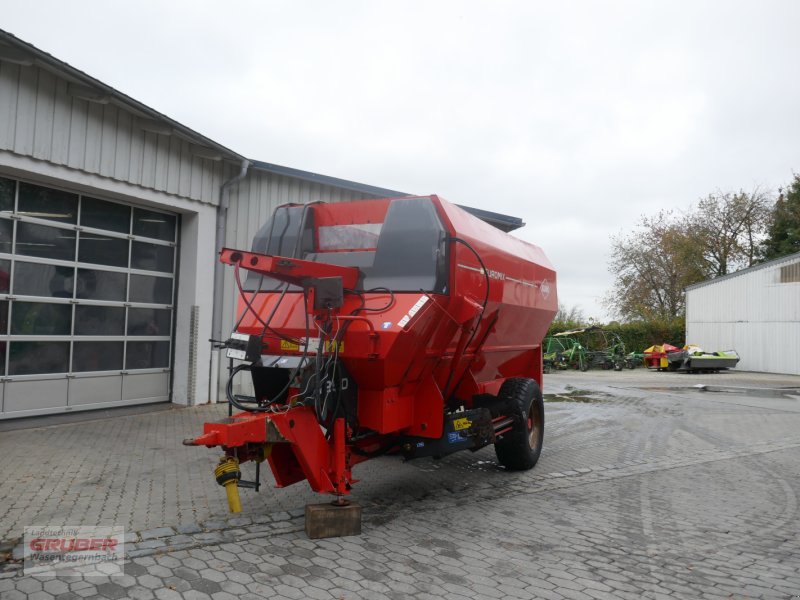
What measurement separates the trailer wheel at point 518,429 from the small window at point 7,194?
6557mm

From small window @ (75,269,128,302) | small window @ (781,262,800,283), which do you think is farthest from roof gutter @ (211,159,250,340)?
small window @ (781,262,800,283)

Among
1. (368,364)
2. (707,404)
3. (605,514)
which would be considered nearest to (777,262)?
(707,404)

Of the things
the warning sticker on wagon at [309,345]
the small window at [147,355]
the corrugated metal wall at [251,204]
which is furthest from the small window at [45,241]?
the warning sticker on wagon at [309,345]

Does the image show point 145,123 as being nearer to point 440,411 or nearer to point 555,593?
point 440,411

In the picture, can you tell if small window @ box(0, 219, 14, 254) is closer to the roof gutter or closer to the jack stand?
the roof gutter

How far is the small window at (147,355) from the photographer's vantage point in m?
9.84

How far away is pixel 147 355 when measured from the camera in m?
10.1

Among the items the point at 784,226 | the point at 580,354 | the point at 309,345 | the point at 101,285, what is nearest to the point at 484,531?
the point at 309,345

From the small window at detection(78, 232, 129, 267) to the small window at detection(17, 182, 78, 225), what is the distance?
35 cm

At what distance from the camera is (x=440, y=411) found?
5.32 metres

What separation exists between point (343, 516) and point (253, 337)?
4.83 ft

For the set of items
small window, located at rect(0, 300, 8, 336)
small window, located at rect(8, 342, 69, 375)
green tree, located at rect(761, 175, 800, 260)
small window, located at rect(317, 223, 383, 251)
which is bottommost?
small window, located at rect(8, 342, 69, 375)

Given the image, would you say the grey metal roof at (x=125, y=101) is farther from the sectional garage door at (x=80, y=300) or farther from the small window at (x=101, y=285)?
the small window at (x=101, y=285)

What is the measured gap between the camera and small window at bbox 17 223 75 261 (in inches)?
327
